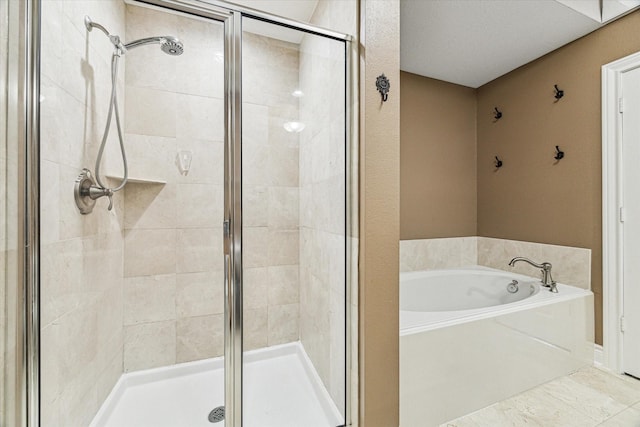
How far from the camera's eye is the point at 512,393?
65.4 inches

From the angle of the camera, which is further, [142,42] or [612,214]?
[612,214]

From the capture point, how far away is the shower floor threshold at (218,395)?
142 cm

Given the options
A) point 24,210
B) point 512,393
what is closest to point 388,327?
point 512,393

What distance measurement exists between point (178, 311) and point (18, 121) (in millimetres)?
1299

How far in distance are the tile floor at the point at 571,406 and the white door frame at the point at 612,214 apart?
0.82 feet

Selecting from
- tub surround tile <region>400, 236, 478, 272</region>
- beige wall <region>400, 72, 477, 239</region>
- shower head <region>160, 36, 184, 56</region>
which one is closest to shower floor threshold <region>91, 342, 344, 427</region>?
tub surround tile <region>400, 236, 478, 272</region>

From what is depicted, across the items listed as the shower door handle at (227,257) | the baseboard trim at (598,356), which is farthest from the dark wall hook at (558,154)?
the shower door handle at (227,257)

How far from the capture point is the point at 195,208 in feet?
5.93

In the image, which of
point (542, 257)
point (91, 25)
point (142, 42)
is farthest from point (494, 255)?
point (91, 25)

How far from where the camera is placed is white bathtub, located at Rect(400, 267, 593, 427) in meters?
1.39

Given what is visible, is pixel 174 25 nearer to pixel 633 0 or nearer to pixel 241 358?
pixel 241 358

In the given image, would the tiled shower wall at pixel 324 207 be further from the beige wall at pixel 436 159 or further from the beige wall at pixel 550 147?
the beige wall at pixel 550 147

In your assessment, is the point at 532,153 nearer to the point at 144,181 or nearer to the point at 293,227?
the point at 293,227

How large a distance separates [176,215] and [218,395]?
1100 millimetres
